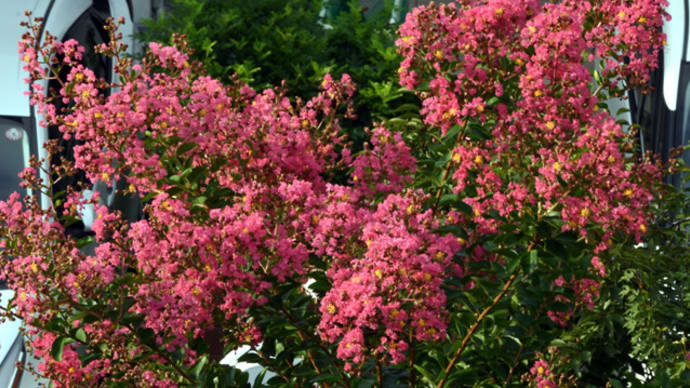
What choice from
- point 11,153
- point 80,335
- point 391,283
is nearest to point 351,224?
point 391,283

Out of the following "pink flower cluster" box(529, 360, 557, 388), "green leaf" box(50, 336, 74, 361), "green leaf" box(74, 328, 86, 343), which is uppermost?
"green leaf" box(74, 328, 86, 343)

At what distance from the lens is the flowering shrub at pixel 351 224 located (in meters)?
1.90

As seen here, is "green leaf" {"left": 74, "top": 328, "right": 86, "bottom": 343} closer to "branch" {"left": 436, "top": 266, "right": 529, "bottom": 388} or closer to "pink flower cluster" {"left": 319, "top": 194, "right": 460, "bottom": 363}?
"pink flower cluster" {"left": 319, "top": 194, "right": 460, "bottom": 363}

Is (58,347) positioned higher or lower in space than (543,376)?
higher

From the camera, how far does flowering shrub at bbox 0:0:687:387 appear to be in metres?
1.90

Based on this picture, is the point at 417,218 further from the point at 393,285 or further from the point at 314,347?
the point at 314,347

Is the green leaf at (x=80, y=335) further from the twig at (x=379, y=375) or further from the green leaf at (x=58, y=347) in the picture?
the twig at (x=379, y=375)

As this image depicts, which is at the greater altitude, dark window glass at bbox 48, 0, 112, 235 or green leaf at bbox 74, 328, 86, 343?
dark window glass at bbox 48, 0, 112, 235

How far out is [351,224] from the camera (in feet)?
6.42

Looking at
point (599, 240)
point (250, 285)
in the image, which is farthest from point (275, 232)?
point (599, 240)

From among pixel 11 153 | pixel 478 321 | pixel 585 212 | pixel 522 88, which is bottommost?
pixel 478 321

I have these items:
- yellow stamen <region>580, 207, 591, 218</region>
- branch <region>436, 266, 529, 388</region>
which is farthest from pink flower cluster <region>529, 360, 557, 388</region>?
yellow stamen <region>580, 207, 591, 218</region>

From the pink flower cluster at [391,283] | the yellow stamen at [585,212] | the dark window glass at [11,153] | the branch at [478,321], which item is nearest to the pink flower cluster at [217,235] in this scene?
the pink flower cluster at [391,283]

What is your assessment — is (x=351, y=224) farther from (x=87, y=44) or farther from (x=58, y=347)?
(x=87, y=44)
